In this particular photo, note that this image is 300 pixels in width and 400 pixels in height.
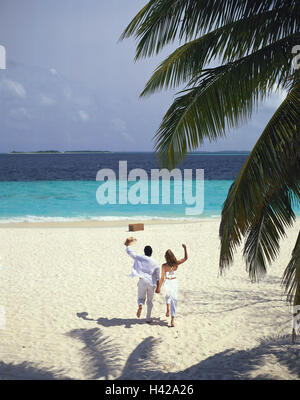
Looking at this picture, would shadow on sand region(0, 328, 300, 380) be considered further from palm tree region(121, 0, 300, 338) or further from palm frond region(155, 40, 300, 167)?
palm frond region(155, 40, 300, 167)

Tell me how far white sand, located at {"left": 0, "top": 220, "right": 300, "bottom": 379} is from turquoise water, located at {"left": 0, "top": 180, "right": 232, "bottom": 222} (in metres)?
14.6

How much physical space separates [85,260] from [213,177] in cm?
5428

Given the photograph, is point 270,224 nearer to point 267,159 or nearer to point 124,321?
point 267,159

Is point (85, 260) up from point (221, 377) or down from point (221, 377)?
up

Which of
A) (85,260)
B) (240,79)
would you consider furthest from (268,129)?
(85,260)

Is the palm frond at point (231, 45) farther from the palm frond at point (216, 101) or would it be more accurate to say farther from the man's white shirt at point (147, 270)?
the man's white shirt at point (147, 270)

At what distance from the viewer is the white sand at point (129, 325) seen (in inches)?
221

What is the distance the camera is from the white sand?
18.4 feet

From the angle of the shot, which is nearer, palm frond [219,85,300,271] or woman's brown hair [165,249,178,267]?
palm frond [219,85,300,271]

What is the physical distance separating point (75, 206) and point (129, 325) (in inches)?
1082

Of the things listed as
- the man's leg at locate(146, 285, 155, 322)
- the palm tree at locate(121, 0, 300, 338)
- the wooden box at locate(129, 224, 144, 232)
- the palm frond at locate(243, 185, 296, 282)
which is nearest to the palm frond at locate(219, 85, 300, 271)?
the palm tree at locate(121, 0, 300, 338)

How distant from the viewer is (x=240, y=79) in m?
3.78

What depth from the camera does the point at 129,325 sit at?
23.6ft
